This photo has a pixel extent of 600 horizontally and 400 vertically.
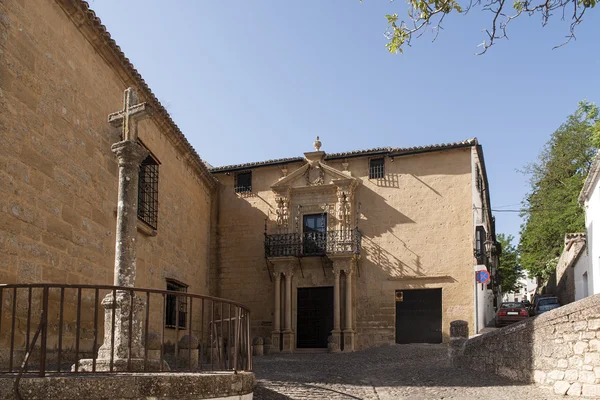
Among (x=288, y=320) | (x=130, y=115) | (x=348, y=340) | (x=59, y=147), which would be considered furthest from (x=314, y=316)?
(x=130, y=115)

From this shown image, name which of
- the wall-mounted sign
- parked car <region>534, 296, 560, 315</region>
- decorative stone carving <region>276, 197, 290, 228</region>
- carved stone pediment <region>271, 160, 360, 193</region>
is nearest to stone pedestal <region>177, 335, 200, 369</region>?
decorative stone carving <region>276, 197, 290, 228</region>

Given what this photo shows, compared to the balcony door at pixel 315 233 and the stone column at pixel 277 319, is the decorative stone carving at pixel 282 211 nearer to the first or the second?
the balcony door at pixel 315 233

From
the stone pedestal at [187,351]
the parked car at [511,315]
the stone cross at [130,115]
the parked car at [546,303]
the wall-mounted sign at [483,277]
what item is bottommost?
the stone pedestal at [187,351]

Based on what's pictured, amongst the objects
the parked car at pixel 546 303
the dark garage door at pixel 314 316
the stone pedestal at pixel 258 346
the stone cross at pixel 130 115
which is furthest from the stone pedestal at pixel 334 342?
the stone cross at pixel 130 115

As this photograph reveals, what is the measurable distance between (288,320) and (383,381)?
26.7ft

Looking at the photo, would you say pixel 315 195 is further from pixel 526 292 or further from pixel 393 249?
pixel 526 292

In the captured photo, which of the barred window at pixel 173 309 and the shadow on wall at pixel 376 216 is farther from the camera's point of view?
the shadow on wall at pixel 376 216

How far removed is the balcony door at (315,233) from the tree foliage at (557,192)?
12341 millimetres

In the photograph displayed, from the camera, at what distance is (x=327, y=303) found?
18922 mm

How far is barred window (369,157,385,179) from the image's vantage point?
747 inches

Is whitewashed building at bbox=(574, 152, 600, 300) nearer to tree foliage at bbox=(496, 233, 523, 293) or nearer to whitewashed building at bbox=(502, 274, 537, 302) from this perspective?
tree foliage at bbox=(496, 233, 523, 293)

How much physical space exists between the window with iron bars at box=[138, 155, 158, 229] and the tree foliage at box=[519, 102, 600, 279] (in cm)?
1856

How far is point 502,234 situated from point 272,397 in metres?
34.8

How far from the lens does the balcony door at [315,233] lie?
738 inches
